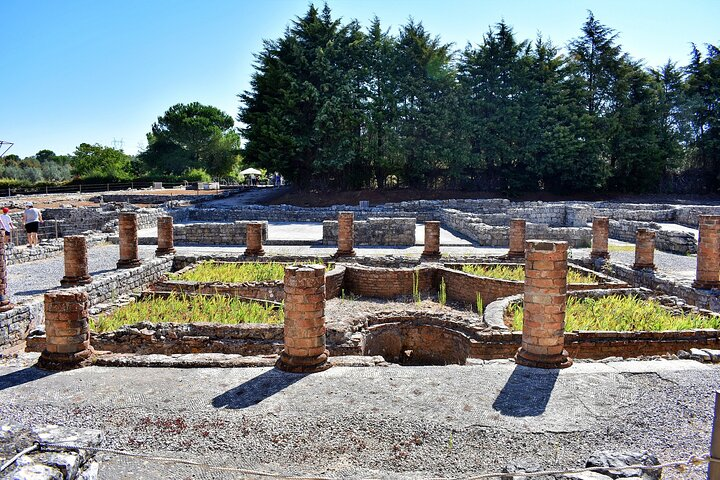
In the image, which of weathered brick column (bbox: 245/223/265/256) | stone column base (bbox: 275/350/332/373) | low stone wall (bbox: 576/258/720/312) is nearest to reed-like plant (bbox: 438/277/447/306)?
low stone wall (bbox: 576/258/720/312)

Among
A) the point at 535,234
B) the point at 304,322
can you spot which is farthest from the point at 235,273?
the point at 535,234

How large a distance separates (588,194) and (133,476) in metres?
36.4

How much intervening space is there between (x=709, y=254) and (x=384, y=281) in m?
6.56

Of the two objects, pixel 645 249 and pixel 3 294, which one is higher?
pixel 645 249

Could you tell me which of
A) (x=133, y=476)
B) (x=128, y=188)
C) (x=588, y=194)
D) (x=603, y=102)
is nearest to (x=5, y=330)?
(x=133, y=476)

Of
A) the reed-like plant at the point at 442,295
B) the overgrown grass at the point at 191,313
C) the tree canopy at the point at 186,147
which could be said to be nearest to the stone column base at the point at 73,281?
the overgrown grass at the point at 191,313

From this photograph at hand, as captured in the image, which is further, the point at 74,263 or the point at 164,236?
the point at 164,236

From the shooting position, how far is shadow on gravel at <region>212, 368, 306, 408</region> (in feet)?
16.4

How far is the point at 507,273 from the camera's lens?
1252 centimetres

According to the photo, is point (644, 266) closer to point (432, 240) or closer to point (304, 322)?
point (432, 240)

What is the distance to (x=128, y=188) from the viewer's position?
1909 inches

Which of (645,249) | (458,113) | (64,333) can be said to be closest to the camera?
→ (64,333)

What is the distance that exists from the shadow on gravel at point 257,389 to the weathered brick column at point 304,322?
16 cm

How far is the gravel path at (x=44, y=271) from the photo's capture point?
429 inches
